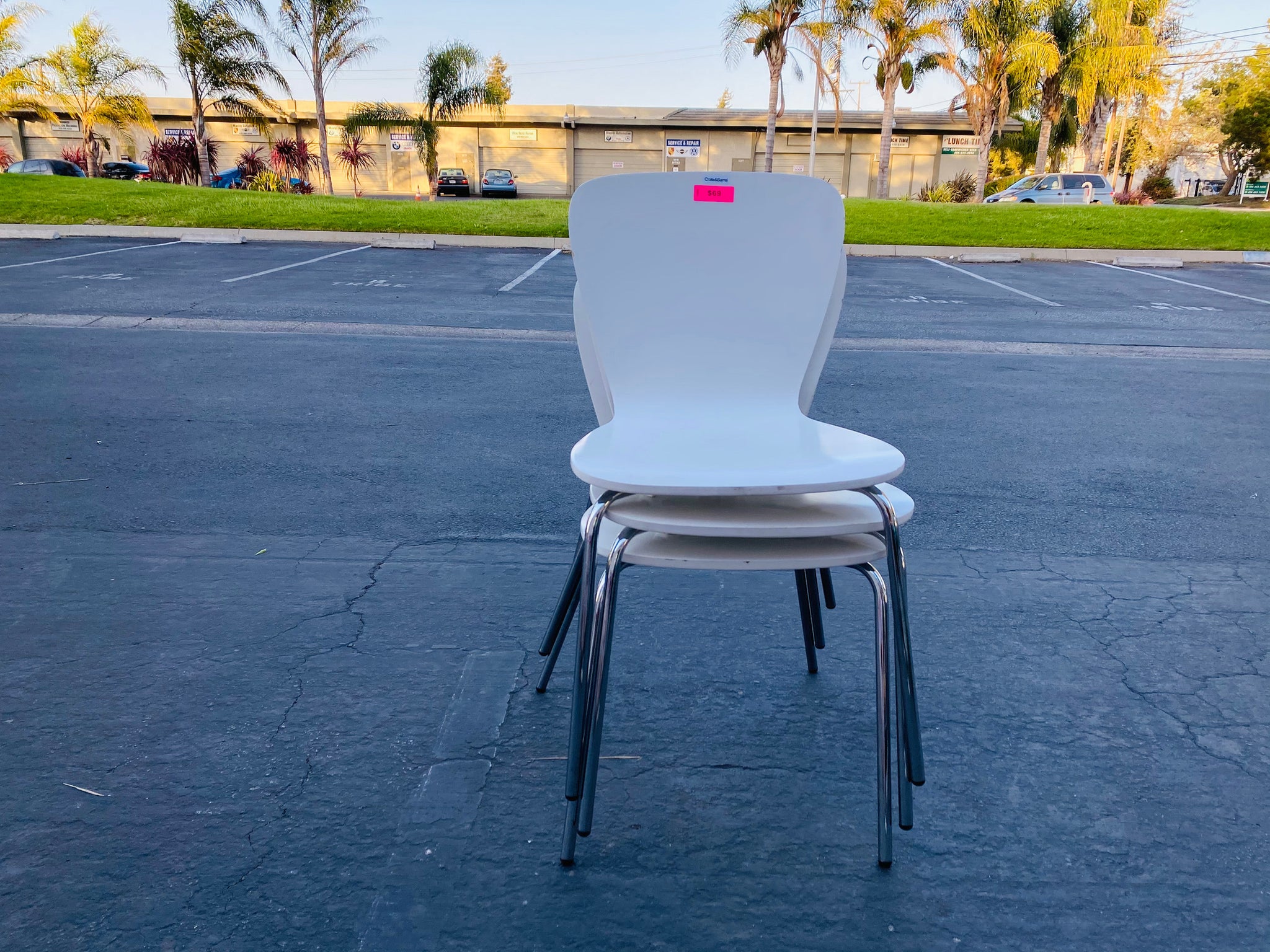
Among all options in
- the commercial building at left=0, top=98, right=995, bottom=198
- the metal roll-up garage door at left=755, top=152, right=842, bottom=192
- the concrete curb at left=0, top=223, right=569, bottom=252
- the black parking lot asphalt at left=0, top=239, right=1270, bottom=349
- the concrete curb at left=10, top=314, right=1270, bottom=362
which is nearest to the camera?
the concrete curb at left=10, top=314, right=1270, bottom=362

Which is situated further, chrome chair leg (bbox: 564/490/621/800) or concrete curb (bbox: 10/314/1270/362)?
concrete curb (bbox: 10/314/1270/362)

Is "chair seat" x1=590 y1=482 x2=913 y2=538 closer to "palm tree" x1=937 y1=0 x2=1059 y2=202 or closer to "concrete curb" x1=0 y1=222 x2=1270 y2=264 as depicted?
"concrete curb" x1=0 y1=222 x2=1270 y2=264

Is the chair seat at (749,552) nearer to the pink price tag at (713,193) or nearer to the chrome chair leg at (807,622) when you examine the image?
the chrome chair leg at (807,622)

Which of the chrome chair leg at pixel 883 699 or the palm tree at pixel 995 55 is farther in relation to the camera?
the palm tree at pixel 995 55

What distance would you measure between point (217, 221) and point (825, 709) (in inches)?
729

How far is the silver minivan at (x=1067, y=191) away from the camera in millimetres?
26406

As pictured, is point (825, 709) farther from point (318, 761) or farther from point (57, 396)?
point (57, 396)

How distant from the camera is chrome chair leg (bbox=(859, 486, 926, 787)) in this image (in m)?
1.76

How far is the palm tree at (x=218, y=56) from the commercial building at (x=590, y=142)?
1602cm

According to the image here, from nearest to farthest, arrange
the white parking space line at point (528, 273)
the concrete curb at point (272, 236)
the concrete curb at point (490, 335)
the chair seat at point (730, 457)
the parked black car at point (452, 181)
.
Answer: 1. the chair seat at point (730, 457)
2. the concrete curb at point (490, 335)
3. the white parking space line at point (528, 273)
4. the concrete curb at point (272, 236)
5. the parked black car at point (452, 181)

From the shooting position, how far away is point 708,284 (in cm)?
242

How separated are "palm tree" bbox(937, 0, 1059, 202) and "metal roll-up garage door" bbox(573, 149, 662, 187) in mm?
16357

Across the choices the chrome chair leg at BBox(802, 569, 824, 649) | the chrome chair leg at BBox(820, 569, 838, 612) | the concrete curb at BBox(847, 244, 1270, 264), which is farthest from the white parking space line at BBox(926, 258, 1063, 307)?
the chrome chair leg at BBox(802, 569, 824, 649)

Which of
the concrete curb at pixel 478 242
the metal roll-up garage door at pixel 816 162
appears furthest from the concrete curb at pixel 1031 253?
the metal roll-up garage door at pixel 816 162
